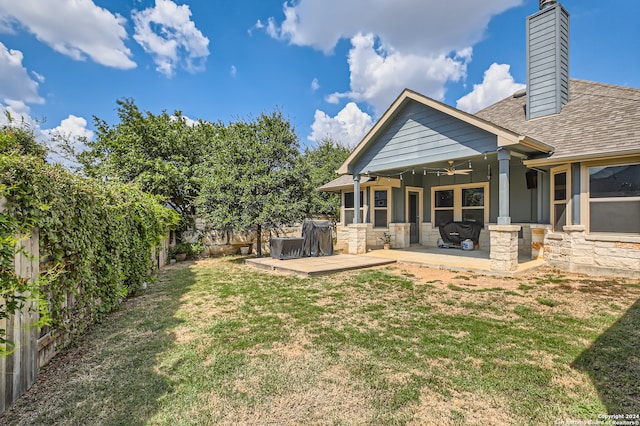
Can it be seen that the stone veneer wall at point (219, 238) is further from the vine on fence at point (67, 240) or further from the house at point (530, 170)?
the vine on fence at point (67, 240)

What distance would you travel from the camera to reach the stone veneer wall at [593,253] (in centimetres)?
623

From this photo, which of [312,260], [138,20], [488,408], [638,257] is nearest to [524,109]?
[638,257]

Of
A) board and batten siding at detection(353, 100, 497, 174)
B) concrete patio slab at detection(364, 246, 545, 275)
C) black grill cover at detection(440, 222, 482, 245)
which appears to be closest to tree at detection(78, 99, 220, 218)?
board and batten siding at detection(353, 100, 497, 174)

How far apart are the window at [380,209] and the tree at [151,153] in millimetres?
7307

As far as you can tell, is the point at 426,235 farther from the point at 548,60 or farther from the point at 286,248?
the point at 548,60

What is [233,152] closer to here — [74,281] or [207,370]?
[74,281]

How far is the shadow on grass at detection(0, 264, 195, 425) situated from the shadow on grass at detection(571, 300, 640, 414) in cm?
352

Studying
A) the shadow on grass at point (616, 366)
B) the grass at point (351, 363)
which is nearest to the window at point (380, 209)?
the grass at point (351, 363)

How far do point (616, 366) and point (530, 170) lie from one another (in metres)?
7.70

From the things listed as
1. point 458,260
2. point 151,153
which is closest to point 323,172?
point 151,153

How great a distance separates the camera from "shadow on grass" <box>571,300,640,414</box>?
218cm

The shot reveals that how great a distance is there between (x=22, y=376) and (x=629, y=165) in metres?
10.3

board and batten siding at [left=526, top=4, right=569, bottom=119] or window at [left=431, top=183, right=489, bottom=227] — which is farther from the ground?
board and batten siding at [left=526, top=4, right=569, bottom=119]

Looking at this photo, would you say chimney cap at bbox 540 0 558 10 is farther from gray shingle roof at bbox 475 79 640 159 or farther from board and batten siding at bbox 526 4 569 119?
gray shingle roof at bbox 475 79 640 159
